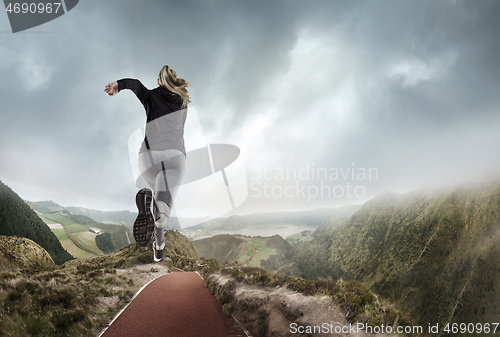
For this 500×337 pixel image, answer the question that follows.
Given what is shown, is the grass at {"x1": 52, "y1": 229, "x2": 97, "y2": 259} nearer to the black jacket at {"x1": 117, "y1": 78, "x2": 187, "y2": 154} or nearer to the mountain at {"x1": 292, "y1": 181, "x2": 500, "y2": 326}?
the black jacket at {"x1": 117, "y1": 78, "x2": 187, "y2": 154}

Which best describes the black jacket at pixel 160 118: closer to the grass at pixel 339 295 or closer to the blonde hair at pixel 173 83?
the blonde hair at pixel 173 83

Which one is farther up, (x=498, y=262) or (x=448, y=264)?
(x=498, y=262)

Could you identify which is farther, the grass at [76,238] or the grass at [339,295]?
the grass at [76,238]

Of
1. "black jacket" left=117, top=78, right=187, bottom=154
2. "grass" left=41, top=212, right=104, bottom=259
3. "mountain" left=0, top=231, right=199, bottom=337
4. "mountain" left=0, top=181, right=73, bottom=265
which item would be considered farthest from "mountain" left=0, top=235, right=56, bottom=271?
"grass" left=41, top=212, right=104, bottom=259

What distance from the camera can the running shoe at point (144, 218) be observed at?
361 centimetres

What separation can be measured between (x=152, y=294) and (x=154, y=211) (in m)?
2.19

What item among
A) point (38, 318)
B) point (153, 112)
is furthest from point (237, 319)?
point (153, 112)

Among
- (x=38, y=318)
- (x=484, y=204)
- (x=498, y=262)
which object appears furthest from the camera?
(x=484, y=204)

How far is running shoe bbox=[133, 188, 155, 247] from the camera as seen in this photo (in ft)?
11.8

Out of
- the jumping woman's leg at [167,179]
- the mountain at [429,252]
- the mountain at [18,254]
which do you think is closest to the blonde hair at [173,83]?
the jumping woman's leg at [167,179]

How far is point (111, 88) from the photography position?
9.64ft

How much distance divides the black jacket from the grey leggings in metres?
0.13

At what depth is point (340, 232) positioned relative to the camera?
218ft

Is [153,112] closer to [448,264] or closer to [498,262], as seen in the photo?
[498,262]
